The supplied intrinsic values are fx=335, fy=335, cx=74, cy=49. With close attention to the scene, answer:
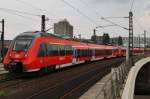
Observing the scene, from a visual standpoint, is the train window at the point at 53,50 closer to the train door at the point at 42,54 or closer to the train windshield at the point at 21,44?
the train door at the point at 42,54

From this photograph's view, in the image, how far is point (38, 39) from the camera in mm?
24406

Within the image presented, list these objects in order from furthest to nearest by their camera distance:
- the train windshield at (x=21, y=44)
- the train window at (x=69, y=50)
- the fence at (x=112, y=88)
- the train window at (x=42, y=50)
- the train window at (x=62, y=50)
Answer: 1. the train window at (x=69, y=50)
2. the train window at (x=62, y=50)
3. the train window at (x=42, y=50)
4. the train windshield at (x=21, y=44)
5. the fence at (x=112, y=88)

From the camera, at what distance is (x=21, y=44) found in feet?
78.1

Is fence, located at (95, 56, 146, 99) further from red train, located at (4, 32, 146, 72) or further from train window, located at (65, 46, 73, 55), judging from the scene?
train window, located at (65, 46, 73, 55)

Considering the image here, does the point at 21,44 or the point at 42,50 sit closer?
the point at 21,44

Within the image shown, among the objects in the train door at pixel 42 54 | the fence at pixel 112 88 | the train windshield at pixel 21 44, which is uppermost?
the train windshield at pixel 21 44

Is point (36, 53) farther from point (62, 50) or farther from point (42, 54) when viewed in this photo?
point (62, 50)

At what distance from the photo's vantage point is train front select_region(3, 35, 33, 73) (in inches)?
903

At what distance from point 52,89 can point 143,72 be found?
5479cm

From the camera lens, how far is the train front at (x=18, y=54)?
22938mm

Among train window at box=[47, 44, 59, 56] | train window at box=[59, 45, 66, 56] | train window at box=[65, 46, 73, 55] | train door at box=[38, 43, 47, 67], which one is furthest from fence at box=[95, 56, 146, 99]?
train window at box=[65, 46, 73, 55]

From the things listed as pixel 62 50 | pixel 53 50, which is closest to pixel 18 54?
pixel 53 50

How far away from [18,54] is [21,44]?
0.86 metres

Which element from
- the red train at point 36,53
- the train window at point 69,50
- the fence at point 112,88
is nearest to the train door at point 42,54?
the red train at point 36,53
